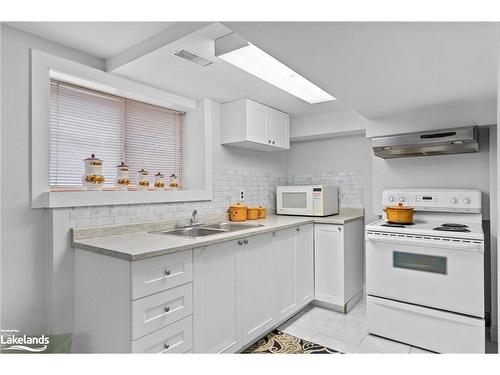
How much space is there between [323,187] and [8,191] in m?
2.56

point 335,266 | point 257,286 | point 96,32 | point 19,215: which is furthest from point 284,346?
point 96,32

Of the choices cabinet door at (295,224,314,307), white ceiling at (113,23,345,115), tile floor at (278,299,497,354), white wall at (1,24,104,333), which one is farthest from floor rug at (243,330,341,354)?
white ceiling at (113,23,345,115)

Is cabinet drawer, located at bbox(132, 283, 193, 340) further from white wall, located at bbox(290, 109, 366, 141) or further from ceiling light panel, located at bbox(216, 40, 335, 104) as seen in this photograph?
white wall, located at bbox(290, 109, 366, 141)

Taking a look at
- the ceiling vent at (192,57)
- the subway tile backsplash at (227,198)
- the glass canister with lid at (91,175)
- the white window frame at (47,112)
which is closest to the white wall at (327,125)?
the subway tile backsplash at (227,198)

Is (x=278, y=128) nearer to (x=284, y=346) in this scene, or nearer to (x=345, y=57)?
(x=345, y=57)

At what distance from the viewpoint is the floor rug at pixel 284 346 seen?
212 cm

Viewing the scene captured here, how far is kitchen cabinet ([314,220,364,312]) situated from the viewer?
111 inches

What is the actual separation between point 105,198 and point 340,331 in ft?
6.77

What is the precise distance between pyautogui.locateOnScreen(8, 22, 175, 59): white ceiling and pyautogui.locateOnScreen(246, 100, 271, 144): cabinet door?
4.13 feet

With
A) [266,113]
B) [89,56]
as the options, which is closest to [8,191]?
[89,56]

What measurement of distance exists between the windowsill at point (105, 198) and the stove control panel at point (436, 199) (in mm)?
1801

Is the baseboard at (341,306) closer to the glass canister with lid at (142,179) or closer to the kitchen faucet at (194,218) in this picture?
the kitchen faucet at (194,218)

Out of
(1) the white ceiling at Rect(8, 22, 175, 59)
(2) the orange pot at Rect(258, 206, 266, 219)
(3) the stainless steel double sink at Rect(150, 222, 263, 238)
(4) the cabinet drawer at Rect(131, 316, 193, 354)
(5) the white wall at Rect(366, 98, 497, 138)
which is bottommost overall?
(4) the cabinet drawer at Rect(131, 316, 193, 354)

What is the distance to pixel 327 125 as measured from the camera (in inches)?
130
